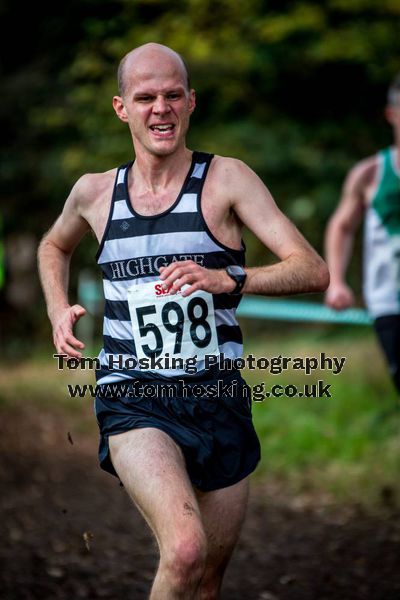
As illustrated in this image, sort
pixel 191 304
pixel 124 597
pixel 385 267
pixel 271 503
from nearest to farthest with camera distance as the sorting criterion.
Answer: pixel 191 304 → pixel 124 597 → pixel 385 267 → pixel 271 503

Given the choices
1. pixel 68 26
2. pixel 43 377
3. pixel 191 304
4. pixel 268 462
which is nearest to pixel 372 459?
pixel 268 462

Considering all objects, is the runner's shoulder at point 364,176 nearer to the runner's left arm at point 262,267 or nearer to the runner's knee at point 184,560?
the runner's left arm at point 262,267

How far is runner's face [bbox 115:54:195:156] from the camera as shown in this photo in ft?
12.4

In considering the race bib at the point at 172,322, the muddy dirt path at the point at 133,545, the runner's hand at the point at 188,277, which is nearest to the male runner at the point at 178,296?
the race bib at the point at 172,322

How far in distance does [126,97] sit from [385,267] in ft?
9.15

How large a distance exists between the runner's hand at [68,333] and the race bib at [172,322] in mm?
221

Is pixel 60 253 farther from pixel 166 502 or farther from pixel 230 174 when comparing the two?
pixel 166 502

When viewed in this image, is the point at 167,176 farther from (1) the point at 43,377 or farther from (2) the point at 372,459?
(1) the point at 43,377

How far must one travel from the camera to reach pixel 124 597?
510cm

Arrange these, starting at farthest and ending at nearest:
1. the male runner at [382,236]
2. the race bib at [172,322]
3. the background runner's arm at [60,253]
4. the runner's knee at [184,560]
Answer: the male runner at [382,236]
the background runner's arm at [60,253]
the race bib at [172,322]
the runner's knee at [184,560]

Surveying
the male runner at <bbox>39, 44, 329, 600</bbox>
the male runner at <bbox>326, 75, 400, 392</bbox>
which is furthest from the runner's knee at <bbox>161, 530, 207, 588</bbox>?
the male runner at <bbox>326, 75, 400, 392</bbox>

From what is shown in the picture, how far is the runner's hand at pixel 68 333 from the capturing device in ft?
11.9

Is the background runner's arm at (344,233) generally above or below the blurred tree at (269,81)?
below

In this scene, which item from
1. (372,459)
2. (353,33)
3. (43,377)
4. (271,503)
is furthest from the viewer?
(43,377)
